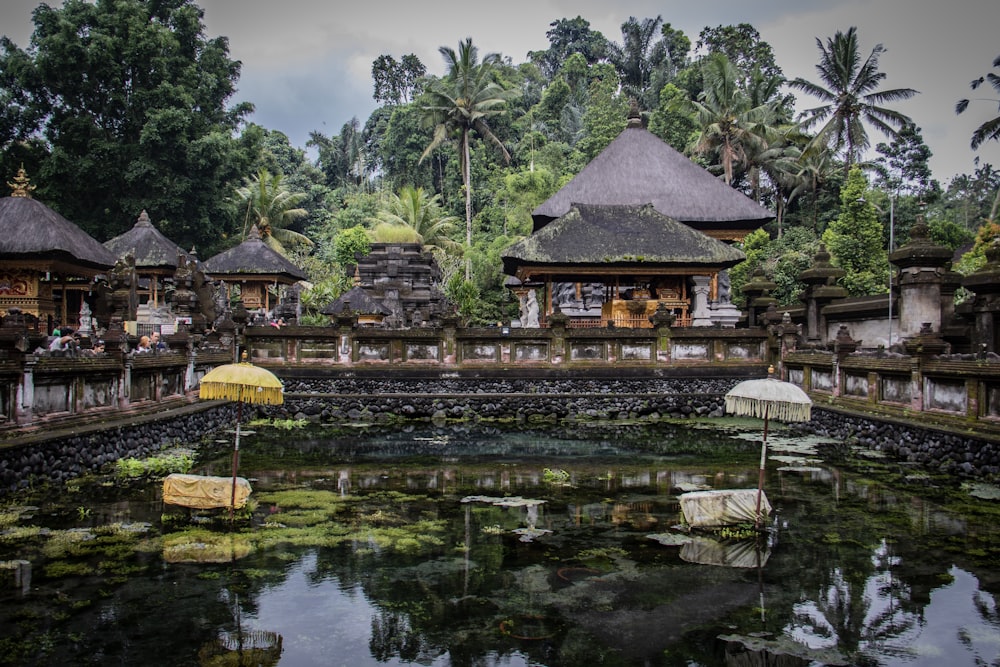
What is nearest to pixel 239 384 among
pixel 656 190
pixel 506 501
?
pixel 506 501

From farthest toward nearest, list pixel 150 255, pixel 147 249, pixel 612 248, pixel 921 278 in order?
pixel 147 249, pixel 150 255, pixel 612 248, pixel 921 278

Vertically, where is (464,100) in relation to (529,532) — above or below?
above

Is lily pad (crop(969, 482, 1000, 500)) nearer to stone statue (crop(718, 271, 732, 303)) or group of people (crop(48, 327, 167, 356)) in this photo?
group of people (crop(48, 327, 167, 356))

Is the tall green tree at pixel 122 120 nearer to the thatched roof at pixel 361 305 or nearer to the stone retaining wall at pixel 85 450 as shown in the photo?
the thatched roof at pixel 361 305

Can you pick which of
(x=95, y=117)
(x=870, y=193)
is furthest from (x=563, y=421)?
(x=95, y=117)

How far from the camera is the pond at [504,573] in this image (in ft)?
19.3

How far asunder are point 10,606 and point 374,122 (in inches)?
3082

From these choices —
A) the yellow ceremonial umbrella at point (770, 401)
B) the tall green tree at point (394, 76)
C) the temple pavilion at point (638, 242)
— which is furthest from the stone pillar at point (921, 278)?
the tall green tree at point (394, 76)

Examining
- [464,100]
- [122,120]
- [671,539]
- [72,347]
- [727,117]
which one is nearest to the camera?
[671,539]

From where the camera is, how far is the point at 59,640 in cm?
583

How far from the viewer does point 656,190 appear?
3155cm

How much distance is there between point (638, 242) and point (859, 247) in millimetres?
12936

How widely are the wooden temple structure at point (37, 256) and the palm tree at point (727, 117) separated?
35.4 m

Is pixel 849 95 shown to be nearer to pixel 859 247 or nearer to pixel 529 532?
pixel 859 247
